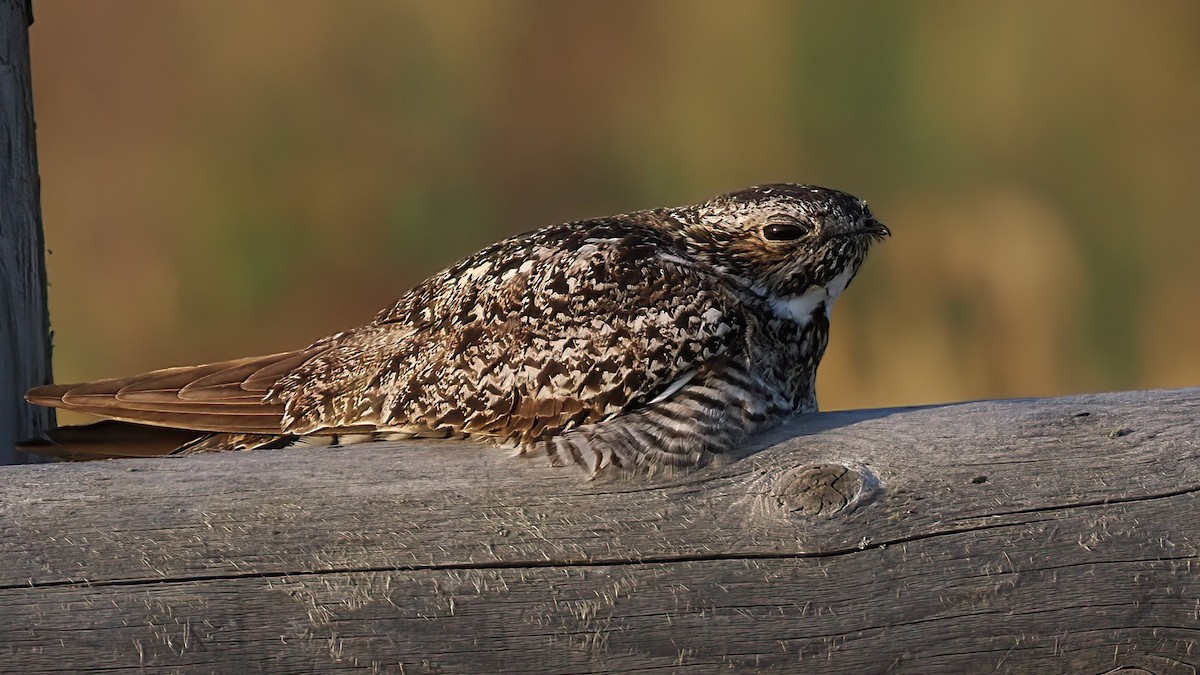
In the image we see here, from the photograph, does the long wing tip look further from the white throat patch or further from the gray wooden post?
the white throat patch

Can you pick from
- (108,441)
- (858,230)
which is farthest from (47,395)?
(858,230)

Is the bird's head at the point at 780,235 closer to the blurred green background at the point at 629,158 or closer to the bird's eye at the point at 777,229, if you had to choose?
the bird's eye at the point at 777,229

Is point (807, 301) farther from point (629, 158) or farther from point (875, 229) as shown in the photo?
point (629, 158)

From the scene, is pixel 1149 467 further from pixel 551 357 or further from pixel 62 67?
pixel 62 67

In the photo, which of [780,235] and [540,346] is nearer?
[540,346]

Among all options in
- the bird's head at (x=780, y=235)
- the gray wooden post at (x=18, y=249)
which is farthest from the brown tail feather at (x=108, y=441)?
the bird's head at (x=780, y=235)

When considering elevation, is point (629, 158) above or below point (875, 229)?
above

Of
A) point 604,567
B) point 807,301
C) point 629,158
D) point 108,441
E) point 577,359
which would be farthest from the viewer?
point 629,158
